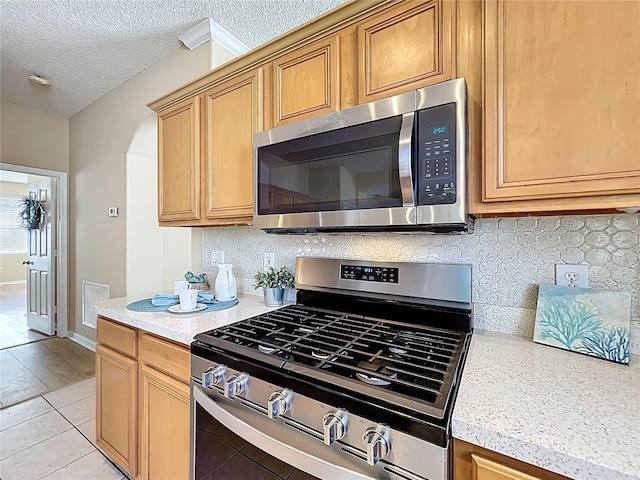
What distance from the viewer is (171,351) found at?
1.26m

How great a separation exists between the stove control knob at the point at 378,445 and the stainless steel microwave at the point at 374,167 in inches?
23.5

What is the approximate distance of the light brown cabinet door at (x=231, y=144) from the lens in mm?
1531

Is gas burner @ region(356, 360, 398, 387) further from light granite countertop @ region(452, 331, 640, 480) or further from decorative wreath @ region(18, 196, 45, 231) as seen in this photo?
decorative wreath @ region(18, 196, 45, 231)

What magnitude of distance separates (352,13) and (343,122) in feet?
1.46

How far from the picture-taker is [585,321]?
3.21ft

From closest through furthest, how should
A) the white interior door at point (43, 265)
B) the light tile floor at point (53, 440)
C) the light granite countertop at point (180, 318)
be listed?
the light granite countertop at point (180, 318), the light tile floor at point (53, 440), the white interior door at point (43, 265)

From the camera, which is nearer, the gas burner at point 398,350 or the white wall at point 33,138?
the gas burner at point 398,350

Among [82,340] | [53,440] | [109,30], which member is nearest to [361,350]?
[53,440]

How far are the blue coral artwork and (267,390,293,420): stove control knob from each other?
33.6 inches

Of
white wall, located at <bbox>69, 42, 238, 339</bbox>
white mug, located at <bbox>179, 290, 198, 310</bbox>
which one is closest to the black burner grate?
white mug, located at <bbox>179, 290, 198, 310</bbox>

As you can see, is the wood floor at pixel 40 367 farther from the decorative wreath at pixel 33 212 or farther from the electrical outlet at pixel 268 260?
the electrical outlet at pixel 268 260

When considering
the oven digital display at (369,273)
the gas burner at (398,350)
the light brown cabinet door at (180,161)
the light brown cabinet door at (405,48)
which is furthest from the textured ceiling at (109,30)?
the gas burner at (398,350)

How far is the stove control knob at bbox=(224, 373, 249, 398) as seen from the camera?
3.11ft

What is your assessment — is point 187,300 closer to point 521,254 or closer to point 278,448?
point 278,448
